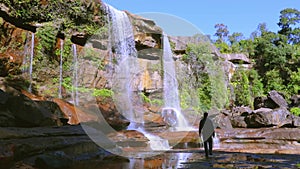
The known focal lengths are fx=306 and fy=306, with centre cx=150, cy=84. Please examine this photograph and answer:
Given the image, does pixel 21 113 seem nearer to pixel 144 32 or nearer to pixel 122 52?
pixel 122 52

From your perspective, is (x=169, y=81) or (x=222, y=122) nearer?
(x=222, y=122)

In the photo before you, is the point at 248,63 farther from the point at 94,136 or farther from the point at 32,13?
the point at 94,136

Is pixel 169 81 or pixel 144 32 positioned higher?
pixel 144 32

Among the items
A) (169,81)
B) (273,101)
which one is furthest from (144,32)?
(273,101)

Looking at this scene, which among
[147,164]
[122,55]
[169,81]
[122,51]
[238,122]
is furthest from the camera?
[169,81]

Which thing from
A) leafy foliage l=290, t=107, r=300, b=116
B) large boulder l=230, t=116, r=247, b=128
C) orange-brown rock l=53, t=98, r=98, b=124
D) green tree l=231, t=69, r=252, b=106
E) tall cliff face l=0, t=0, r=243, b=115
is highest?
tall cliff face l=0, t=0, r=243, b=115

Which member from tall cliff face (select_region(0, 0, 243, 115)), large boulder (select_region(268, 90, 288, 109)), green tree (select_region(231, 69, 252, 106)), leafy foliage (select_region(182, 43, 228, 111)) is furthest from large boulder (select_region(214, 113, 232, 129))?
green tree (select_region(231, 69, 252, 106))

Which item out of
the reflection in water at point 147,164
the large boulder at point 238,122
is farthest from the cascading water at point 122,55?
the reflection in water at point 147,164

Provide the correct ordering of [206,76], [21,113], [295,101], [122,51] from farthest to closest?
[206,76]
[295,101]
[122,51]
[21,113]

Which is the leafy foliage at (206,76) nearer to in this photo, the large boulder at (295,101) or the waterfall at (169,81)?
the waterfall at (169,81)

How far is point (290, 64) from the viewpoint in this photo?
3506 centimetres

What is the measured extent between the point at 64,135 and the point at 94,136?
118cm

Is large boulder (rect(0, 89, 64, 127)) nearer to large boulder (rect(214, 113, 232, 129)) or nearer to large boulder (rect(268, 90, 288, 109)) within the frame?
large boulder (rect(214, 113, 232, 129))

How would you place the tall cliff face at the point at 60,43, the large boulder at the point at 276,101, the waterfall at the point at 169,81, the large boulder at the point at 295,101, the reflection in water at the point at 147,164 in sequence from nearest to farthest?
the reflection in water at the point at 147,164 < the tall cliff face at the point at 60,43 < the large boulder at the point at 276,101 < the waterfall at the point at 169,81 < the large boulder at the point at 295,101
